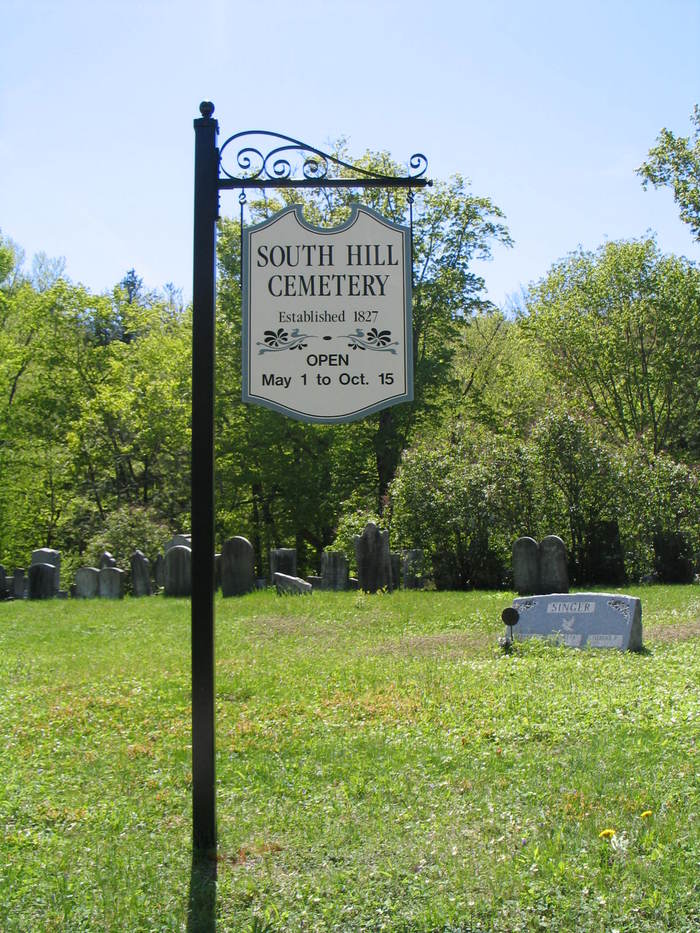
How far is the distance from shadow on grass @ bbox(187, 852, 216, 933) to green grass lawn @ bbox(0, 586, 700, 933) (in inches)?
0.8

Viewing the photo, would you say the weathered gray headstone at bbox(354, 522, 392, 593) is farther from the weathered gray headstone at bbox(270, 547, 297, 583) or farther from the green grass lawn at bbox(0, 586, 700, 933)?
the green grass lawn at bbox(0, 586, 700, 933)

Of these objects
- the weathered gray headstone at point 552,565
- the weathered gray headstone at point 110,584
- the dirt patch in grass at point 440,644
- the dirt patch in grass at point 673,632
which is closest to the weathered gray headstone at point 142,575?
the weathered gray headstone at point 110,584

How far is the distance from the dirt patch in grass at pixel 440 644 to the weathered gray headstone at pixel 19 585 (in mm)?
15931

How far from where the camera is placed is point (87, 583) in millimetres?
22391

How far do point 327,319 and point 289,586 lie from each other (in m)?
13.8

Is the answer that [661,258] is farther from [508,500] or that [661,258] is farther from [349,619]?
[349,619]

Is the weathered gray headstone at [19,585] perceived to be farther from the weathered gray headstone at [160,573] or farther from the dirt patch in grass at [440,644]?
the dirt patch in grass at [440,644]

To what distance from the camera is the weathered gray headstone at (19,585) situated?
85.3 feet

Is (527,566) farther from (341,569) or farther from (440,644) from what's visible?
(440,644)

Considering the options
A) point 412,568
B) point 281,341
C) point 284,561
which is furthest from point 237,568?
point 281,341

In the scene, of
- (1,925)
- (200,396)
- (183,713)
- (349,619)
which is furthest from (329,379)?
(349,619)

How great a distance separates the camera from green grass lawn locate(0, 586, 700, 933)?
4473 mm

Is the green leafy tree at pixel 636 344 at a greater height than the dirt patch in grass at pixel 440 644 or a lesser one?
greater

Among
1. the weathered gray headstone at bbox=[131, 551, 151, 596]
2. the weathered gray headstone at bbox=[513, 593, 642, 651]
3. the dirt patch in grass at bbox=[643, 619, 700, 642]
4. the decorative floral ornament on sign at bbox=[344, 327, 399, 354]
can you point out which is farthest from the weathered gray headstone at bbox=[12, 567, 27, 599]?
the decorative floral ornament on sign at bbox=[344, 327, 399, 354]
